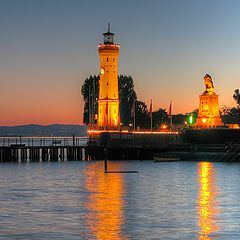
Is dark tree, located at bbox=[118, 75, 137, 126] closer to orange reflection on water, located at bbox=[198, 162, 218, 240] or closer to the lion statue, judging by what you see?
the lion statue

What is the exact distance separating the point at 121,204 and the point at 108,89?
8548 cm

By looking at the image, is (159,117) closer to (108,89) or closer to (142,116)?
(142,116)

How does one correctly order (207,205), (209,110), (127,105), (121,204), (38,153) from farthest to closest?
(127,105)
(38,153)
(209,110)
(121,204)
(207,205)

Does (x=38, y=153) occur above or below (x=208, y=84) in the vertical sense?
below

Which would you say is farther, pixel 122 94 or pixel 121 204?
pixel 122 94

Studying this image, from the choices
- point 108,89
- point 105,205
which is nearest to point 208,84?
point 108,89

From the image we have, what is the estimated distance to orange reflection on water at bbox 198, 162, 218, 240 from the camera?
4794 cm

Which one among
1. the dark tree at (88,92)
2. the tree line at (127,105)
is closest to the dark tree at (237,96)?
the tree line at (127,105)

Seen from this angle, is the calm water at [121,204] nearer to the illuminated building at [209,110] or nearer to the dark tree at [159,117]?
the illuminated building at [209,110]

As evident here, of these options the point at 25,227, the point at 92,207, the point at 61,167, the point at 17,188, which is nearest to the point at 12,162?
the point at 61,167

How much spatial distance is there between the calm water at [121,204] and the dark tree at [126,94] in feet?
224

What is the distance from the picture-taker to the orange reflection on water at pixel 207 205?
47.9 meters

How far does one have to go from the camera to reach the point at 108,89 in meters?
147

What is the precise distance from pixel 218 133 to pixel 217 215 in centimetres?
7687
